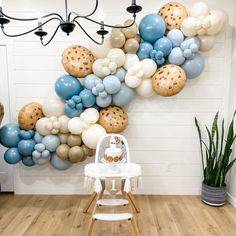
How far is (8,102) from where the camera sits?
305 cm

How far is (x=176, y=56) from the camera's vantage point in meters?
2.68

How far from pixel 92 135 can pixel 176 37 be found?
140 cm

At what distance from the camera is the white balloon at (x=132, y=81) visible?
270cm

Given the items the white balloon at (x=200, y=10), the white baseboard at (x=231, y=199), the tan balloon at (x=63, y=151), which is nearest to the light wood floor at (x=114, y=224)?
the white baseboard at (x=231, y=199)

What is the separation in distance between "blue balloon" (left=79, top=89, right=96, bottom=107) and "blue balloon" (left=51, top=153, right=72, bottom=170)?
0.72 m

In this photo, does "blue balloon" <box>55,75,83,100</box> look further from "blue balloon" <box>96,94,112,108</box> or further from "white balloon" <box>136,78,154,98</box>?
"white balloon" <box>136,78,154,98</box>

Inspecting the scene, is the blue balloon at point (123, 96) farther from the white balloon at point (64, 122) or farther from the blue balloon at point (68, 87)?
the white balloon at point (64, 122)

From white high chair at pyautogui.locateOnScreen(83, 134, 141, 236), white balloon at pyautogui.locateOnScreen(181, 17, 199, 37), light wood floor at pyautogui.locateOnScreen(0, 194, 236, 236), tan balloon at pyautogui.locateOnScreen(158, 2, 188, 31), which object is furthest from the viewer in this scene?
tan balloon at pyautogui.locateOnScreen(158, 2, 188, 31)

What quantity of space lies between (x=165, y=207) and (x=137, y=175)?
2.91 feet

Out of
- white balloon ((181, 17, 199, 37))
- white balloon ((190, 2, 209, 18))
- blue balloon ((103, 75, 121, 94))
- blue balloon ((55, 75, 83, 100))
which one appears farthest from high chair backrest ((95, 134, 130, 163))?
white balloon ((190, 2, 209, 18))

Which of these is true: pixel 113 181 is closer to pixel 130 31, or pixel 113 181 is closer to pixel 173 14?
pixel 130 31

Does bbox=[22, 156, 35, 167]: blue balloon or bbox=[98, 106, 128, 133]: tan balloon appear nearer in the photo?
bbox=[98, 106, 128, 133]: tan balloon

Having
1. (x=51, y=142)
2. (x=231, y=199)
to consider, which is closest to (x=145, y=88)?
(x=51, y=142)

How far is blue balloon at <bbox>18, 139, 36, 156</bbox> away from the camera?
275cm
